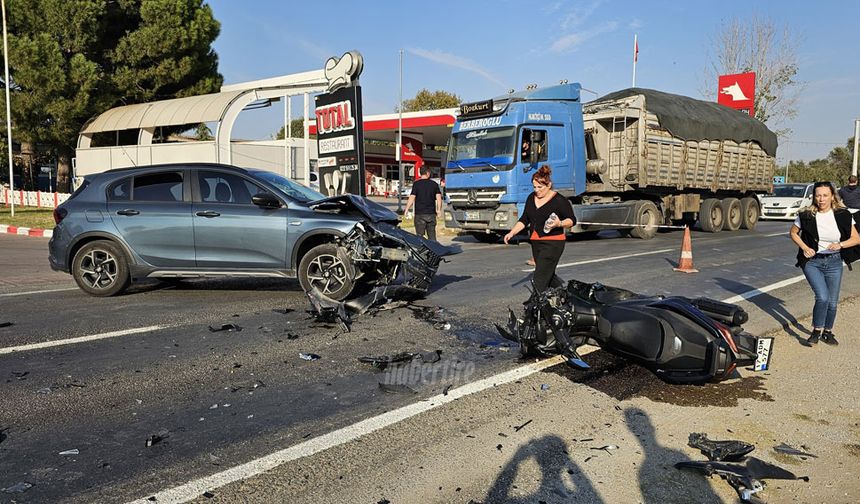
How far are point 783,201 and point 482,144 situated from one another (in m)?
17.0

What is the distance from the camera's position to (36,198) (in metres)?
25.7

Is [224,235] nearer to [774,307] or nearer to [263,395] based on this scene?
[263,395]

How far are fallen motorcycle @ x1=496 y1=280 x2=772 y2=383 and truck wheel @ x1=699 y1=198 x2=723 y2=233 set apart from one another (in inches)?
642

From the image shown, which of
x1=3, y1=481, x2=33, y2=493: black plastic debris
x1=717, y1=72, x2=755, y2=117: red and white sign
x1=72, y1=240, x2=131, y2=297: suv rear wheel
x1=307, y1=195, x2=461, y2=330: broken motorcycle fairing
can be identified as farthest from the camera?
x1=717, y1=72, x2=755, y2=117: red and white sign

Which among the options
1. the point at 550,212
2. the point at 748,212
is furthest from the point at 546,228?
the point at 748,212

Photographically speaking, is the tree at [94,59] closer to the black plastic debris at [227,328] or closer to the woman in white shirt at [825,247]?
the black plastic debris at [227,328]

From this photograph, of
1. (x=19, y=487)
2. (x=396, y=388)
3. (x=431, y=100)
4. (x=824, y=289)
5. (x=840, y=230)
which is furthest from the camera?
(x=431, y=100)

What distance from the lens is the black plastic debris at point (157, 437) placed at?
11.0ft

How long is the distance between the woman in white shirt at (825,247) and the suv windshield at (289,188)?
17.8 feet

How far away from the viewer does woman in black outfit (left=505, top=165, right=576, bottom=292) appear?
6.02 meters

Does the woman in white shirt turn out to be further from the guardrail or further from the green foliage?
the green foliage

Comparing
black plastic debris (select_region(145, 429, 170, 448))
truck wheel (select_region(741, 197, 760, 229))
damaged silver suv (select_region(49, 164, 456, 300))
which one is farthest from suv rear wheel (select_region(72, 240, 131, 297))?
truck wheel (select_region(741, 197, 760, 229))

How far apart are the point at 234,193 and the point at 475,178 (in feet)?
26.4

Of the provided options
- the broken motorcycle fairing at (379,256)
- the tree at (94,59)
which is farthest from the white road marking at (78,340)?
the tree at (94,59)
